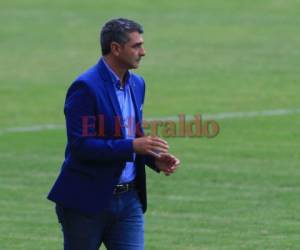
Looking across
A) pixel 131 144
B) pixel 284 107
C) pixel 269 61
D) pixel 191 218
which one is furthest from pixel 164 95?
pixel 131 144

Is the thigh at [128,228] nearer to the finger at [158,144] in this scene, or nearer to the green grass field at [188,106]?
the finger at [158,144]

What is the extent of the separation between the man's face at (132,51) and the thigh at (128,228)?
35.0 inches

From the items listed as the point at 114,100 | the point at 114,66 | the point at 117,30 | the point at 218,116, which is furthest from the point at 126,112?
the point at 218,116

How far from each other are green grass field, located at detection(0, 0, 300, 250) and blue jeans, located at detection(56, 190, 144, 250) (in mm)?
3418

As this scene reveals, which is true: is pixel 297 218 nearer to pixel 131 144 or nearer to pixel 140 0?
pixel 131 144

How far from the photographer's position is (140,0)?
1533 inches

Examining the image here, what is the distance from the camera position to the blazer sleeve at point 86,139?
Answer: 7703 millimetres

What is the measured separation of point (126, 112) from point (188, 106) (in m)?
15.4

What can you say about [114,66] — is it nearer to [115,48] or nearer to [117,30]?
[115,48]

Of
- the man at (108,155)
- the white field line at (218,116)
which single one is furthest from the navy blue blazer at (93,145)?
the white field line at (218,116)

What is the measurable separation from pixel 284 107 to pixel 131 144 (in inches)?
618

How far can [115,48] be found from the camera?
7859 mm

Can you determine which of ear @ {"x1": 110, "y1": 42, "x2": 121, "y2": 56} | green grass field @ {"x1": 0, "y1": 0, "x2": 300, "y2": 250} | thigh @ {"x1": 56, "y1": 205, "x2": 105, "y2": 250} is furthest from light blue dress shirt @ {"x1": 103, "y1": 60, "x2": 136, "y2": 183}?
green grass field @ {"x1": 0, "y1": 0, "x2": 300, "y2": 250}

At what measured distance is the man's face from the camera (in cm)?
784
